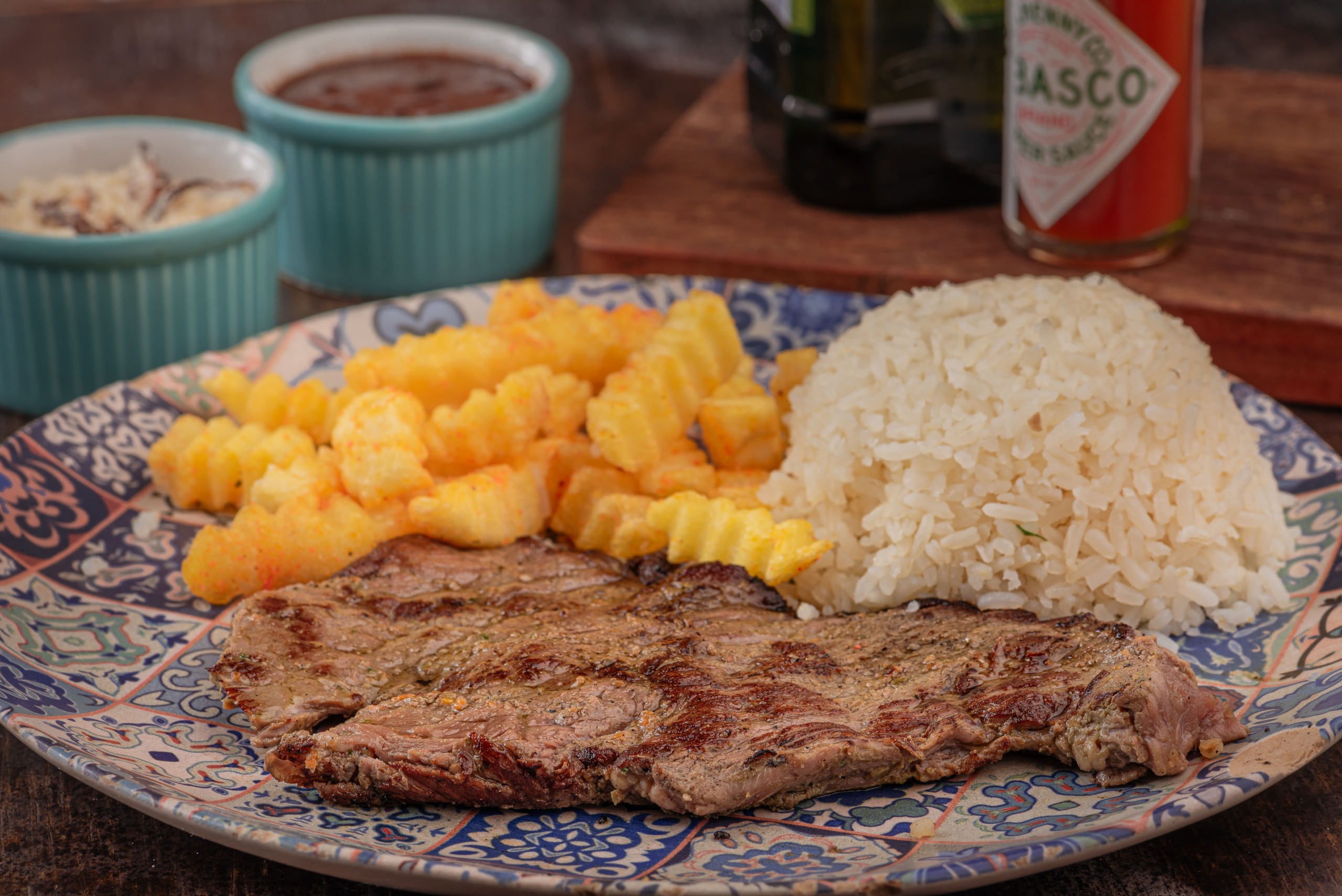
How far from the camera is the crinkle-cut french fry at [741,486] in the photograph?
6.32 feet

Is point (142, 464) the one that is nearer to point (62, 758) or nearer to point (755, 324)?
point (62, 758)

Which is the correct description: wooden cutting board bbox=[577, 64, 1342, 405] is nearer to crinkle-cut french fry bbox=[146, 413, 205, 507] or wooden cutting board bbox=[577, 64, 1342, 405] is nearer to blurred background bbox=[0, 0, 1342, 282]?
blurred background bbox=[0, 0, 1342, 282]

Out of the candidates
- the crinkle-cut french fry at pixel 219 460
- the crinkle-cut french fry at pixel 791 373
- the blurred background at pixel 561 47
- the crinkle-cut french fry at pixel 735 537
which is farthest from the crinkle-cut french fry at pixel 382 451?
the blurred background at pixel 561 47

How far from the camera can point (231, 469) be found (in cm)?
198

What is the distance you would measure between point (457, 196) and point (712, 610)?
1442 millimetres

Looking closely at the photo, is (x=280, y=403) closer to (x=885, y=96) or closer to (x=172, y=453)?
(x=172, y=453)

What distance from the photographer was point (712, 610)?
5.57ft

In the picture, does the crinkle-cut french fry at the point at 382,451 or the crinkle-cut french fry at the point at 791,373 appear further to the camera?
the crinkle-cut french fry at the point at 791,373

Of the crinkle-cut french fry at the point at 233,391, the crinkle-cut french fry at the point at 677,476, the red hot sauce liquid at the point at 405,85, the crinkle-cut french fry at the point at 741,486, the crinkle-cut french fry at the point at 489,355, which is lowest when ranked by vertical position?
the crinkle-cut french fry at the point at 741,486

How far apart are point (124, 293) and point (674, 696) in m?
1.39

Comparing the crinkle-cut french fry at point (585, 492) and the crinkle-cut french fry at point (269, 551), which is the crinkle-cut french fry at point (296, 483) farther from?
the crinkle-cut french fry at point (585, 492)

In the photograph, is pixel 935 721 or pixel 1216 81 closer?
pixel 935 721

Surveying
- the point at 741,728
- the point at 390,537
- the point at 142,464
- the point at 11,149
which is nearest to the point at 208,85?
the point at 11,149

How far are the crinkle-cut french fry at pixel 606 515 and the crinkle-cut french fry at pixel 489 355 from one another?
0.18m
